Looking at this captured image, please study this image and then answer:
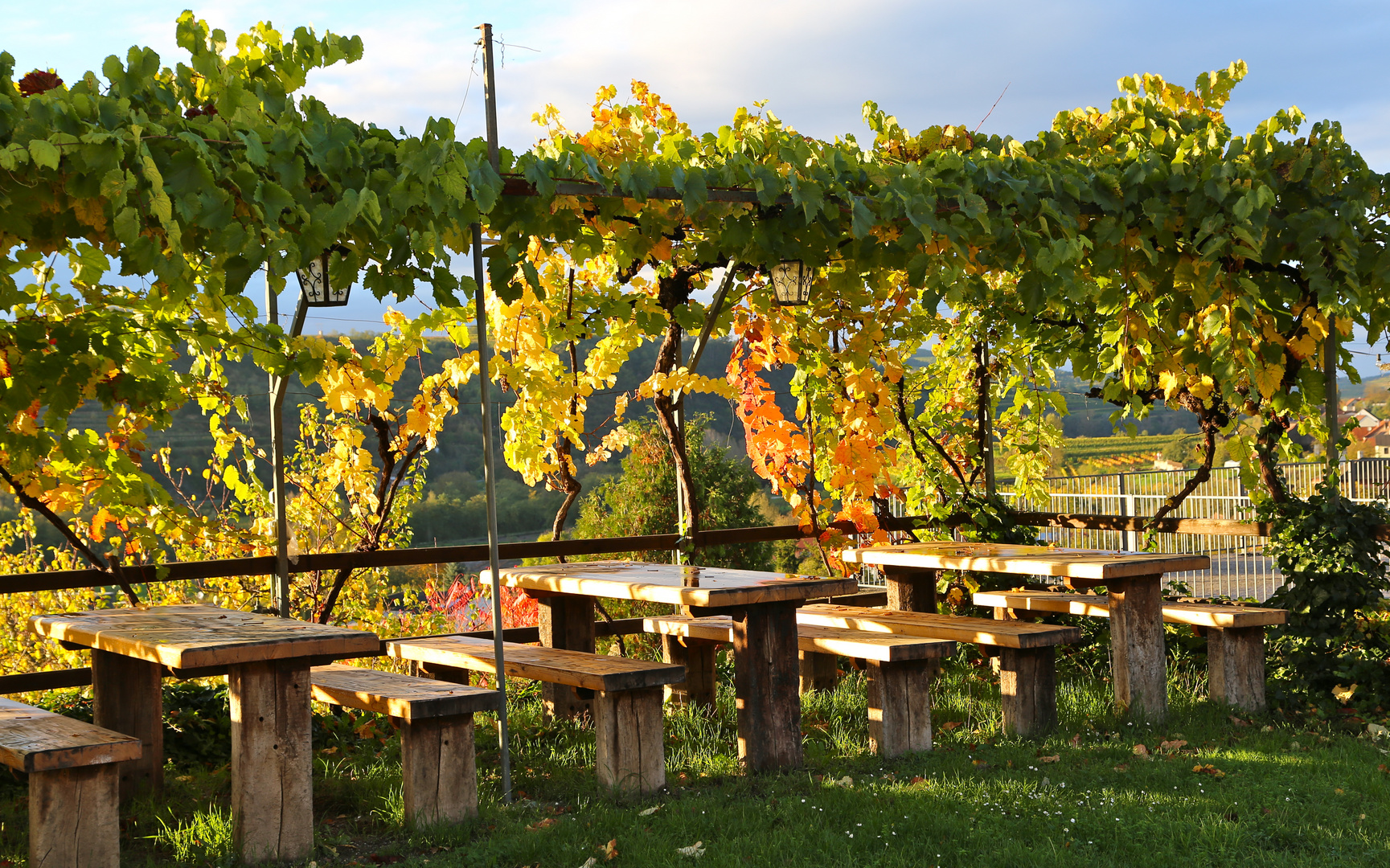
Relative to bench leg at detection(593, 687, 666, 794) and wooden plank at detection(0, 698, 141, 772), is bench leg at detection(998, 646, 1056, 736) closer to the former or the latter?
bench leg at detection(593, 687, 666, 794)

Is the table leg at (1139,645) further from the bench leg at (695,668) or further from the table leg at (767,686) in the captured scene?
the bench leg at (695,668)

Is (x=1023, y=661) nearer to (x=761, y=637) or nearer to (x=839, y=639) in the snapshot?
(x=839, y=639)

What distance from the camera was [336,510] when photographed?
7.33 m

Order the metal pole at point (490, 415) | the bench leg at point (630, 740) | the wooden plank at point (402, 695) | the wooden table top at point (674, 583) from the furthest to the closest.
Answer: the wooden table top at point (674, 583), the bench leg at point (630, 740), the metal pole at point (490, 415), the wooden plank at point (402, 695)

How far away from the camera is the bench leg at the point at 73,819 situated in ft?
9.80

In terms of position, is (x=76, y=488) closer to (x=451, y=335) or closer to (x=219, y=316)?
(x=219, y=316)

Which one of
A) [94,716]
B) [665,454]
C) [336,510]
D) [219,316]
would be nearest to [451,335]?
[219,316]

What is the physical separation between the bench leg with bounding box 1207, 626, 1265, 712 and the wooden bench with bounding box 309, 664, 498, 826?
3305 mm

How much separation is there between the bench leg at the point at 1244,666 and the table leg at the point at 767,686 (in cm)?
213

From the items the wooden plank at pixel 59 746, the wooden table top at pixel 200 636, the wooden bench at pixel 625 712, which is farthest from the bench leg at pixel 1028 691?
the wooden plank at pixel 59 746

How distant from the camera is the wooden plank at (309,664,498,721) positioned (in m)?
3.55

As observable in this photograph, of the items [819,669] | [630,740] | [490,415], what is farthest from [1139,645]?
[490,415]

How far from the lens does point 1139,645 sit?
15.9 feet

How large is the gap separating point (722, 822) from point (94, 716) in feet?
7.94
